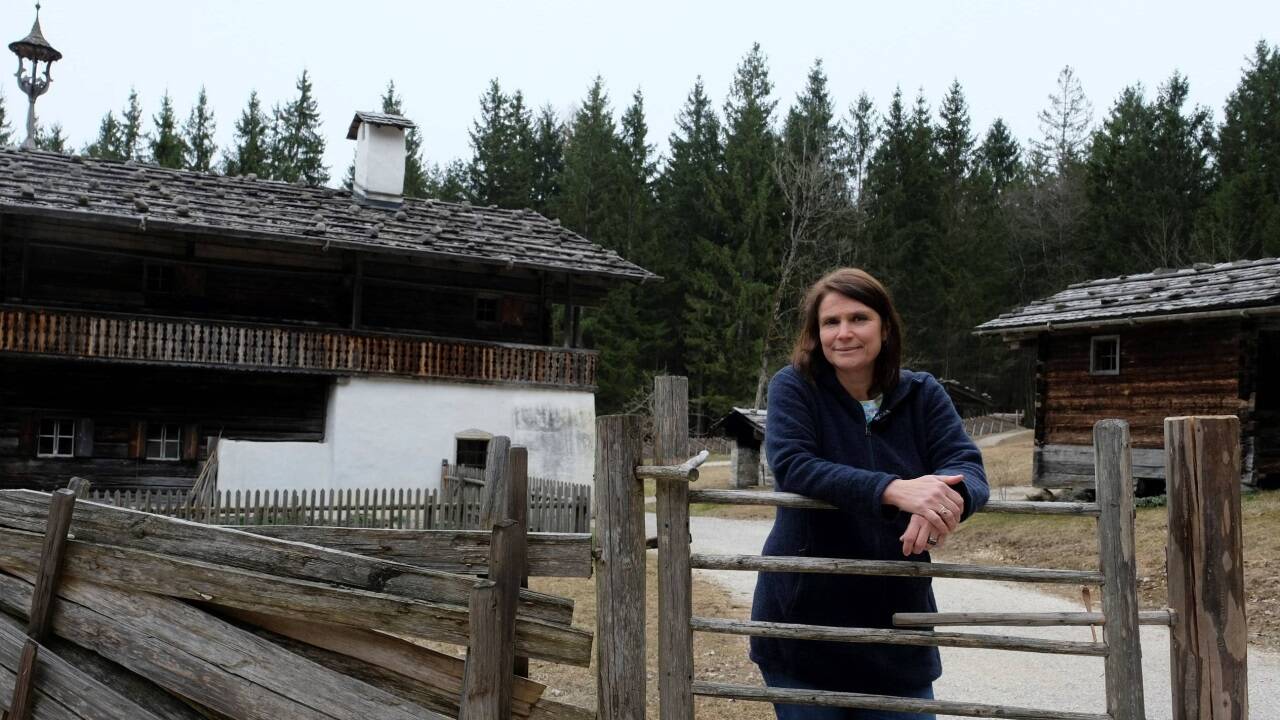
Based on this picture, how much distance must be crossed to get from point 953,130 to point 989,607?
48119mm

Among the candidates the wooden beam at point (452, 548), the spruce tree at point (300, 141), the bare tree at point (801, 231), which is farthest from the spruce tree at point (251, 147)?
the wooden beam at point (452, 548)

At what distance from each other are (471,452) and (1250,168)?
41.7 meters

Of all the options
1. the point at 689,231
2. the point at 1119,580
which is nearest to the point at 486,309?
the point at 1119,580

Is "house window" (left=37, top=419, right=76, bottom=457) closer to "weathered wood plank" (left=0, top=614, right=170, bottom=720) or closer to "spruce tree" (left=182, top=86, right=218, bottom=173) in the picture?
"weathered wood plank" (left=0, top=614, right=170, bottom=720)

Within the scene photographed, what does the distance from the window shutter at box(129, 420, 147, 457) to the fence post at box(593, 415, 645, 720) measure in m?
17.6

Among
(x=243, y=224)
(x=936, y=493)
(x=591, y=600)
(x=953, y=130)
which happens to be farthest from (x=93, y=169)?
(x=953, y=130)

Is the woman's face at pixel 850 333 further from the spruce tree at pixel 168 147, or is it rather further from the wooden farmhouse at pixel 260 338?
the spruce tree at pixel 168 147

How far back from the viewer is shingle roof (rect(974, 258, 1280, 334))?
15969mm

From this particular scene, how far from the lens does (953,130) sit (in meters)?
→ 54.2

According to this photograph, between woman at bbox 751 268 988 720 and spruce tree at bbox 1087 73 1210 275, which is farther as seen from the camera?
spruce tree at bbox 1087 73 1210 275

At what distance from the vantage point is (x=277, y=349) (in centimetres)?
1814

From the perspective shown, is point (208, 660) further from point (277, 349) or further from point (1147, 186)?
point (1147, 186)

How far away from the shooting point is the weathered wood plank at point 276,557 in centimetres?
333

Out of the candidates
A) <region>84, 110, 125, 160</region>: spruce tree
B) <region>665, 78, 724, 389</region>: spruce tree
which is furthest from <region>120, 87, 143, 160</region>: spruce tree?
<region>665, 78, 724, 389</region>: spruce tree
